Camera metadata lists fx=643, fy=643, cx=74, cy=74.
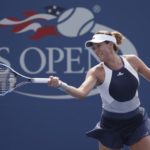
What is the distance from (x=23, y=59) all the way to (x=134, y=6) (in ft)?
3.93

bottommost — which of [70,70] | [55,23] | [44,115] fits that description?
[44,115]

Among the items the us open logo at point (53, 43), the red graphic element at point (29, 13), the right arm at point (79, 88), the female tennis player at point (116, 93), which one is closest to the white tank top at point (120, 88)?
the female tennis player at point (116, 93)

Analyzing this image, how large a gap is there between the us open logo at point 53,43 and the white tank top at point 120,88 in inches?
56.2

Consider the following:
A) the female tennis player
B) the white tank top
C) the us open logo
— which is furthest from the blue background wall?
the white tank top

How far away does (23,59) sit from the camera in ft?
20.5

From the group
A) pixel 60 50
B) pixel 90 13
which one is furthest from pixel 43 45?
pixel 90 13

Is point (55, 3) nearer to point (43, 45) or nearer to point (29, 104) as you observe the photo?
point (43, 45)

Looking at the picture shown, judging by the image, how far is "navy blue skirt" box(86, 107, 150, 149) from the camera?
488 cm

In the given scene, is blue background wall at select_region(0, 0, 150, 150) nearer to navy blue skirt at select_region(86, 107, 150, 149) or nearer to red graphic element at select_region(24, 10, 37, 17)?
red graphic element at select_region(24, 10, 37, 17)

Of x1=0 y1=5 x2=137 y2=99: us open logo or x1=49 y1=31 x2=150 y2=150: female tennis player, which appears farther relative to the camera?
x1=0 y1=5 x2=137 y2=99: us open logo

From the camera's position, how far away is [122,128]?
16.1 ft

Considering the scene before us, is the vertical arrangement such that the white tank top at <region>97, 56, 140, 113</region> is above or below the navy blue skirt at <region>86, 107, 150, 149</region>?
above

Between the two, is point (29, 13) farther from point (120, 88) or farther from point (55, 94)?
point (120, 88)

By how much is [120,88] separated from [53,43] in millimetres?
1630
